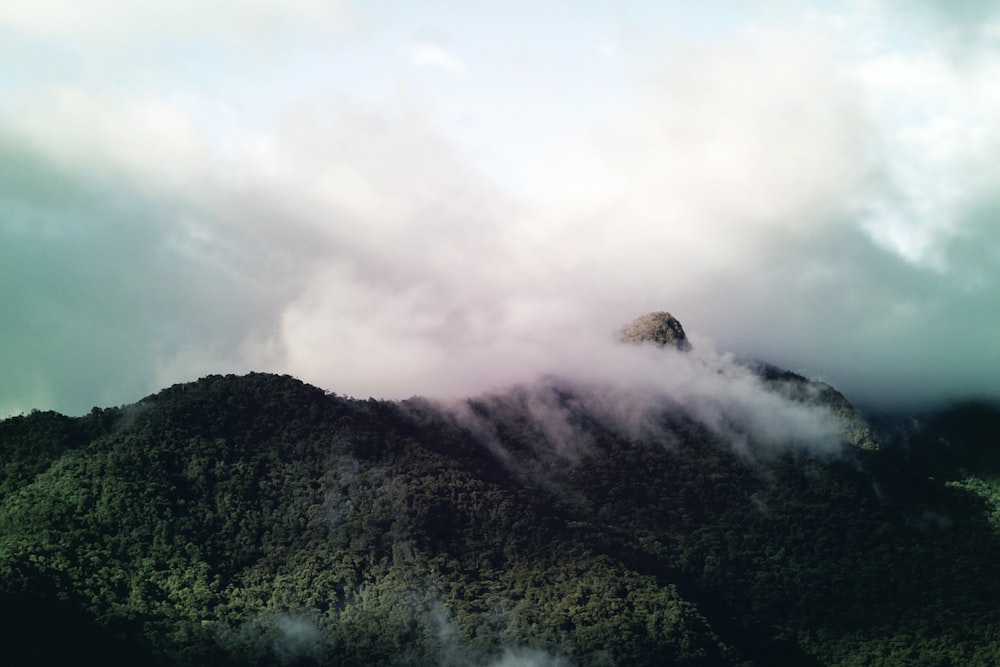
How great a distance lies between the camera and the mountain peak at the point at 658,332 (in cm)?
10412

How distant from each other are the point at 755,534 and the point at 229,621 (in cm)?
3941

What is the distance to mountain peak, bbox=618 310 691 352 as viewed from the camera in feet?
342

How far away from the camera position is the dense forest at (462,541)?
214 ft

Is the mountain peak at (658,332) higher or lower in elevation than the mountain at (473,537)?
higher

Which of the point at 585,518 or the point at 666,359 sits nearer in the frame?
the point at 585,518

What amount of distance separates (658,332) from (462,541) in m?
34.7

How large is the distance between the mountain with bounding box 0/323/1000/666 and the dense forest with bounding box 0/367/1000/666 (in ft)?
0.50

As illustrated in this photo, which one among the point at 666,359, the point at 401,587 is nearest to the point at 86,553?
the point at 401,587

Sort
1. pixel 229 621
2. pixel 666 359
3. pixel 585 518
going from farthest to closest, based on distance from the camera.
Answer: pixel 666 359 → pixel 585 518 → pixel 229 621

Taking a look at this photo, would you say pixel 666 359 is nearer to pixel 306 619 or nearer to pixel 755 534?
pixel 755 534

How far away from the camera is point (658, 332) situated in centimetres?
10444

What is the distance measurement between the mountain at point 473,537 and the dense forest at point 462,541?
152mm

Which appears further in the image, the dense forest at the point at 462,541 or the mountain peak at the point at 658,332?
the mountain peak at the point at 658,332

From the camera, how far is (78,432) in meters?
77.4
